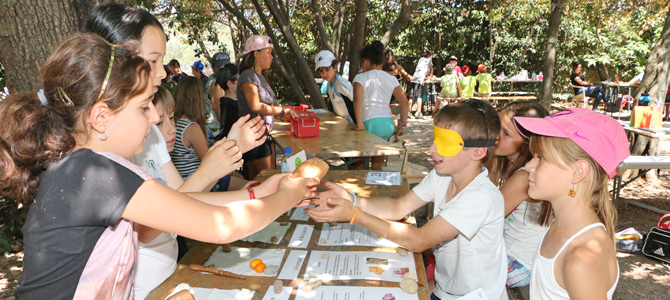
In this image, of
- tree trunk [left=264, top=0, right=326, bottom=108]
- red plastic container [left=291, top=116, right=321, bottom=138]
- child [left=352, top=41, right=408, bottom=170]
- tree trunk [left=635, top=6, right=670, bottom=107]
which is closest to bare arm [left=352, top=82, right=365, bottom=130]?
child [left=352, top=41, right=408, bottom=170]

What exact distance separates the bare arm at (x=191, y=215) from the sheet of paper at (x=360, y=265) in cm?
57

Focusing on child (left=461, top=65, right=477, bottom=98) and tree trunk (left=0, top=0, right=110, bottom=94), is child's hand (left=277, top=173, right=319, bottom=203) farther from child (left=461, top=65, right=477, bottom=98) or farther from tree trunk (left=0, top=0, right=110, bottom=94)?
child (left=461, top=65, right=477, bottom=98)

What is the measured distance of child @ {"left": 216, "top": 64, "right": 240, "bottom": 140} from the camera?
545 centimetres

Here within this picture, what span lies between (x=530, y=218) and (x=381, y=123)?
10.4ft

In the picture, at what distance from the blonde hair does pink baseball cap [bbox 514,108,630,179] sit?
60 millimetres

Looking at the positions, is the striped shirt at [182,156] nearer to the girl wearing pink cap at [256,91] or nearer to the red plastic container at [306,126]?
the girl wearing pink cap at [256,91]

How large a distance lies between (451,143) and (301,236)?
1.05 m

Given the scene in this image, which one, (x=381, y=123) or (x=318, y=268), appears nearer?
(x=318, y=268)

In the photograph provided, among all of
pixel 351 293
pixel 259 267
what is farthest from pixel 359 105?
pixel 351 293

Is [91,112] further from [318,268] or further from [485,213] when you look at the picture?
[485,213]

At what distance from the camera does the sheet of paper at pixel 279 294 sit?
1.84 m

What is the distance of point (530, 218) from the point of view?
9.81ft

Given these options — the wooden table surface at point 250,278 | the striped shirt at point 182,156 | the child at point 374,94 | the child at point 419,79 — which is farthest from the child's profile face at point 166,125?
the child at point 419,79

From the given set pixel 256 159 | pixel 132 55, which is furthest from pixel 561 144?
pixel 256 159
